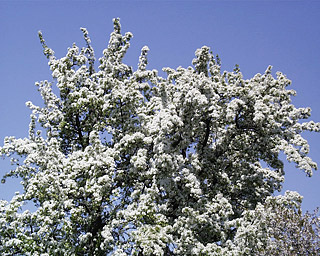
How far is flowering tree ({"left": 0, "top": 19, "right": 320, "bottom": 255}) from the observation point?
16.5m

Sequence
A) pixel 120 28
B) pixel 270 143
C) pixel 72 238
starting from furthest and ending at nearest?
pixel 120 28 → pixel 270 143 → pixel 72 238

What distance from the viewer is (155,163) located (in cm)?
1733

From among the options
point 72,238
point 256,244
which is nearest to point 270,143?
point 256,244

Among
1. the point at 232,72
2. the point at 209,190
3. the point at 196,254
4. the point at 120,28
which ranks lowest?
the point at 196,254

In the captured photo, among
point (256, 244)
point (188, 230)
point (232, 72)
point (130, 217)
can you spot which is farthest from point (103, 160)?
point (232, 72)

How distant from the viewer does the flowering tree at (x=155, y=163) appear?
54.0 feet

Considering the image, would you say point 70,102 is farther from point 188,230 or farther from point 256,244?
point 256,244

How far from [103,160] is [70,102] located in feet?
19.2

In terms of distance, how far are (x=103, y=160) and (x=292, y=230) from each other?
8216 mm

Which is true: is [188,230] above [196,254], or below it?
above

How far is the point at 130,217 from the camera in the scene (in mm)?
16609

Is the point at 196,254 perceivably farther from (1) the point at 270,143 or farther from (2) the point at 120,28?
(2) the point at 120,28

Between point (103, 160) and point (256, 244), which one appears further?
point (103, 160)

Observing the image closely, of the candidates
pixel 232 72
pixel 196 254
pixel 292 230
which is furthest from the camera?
pixel 232 72
